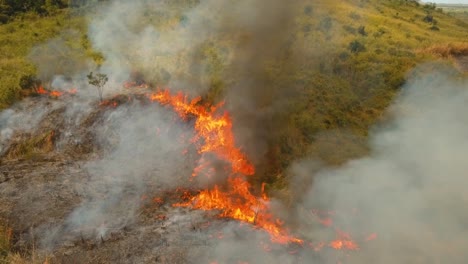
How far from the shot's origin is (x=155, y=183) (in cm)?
1087

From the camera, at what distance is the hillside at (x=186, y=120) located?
845 centimetres

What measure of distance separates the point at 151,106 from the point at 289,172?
685 cm

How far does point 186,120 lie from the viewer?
13469 mm

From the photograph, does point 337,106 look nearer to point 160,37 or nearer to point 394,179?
point 394,179

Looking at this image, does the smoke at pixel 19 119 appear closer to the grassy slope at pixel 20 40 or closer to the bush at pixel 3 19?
the grassy slope at pixel 20 40

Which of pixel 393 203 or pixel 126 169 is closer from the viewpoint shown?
pixel 393 203

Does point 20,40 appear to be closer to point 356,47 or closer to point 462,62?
point 356,47

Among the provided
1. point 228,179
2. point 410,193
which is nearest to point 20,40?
point 228,179

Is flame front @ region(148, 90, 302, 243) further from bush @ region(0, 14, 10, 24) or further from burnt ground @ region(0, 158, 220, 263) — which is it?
bush @ region(0, 14, 10, 24)

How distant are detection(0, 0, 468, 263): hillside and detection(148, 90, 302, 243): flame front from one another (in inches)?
2.3

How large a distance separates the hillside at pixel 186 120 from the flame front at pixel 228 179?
6 cm

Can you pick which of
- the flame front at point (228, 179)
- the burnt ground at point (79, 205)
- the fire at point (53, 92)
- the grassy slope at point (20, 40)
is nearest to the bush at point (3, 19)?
the grassy slope at point (20, 40)

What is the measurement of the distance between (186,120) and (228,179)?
4.06 meters

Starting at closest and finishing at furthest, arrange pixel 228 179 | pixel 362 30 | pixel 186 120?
pixel 228 179 → pixel 186 120 → pixel 362 30
